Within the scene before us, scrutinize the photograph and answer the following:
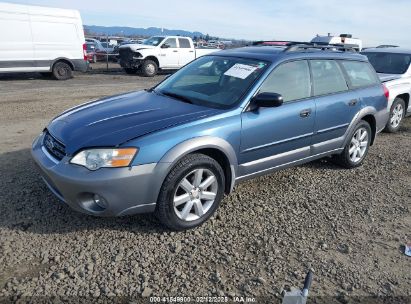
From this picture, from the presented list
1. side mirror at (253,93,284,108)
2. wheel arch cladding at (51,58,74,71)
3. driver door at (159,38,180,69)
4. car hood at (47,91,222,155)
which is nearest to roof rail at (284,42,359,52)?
side mirror at (253,93,284,108)

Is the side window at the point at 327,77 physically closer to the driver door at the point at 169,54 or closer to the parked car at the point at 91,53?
the driver door at the point at 169,54

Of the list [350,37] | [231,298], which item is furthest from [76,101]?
[350,37]

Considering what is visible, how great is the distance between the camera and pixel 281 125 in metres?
3.94

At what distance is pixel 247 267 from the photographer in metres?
3.03

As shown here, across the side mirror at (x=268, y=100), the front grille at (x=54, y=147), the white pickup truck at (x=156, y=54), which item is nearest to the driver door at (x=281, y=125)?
the side mirror at (x=268, y=100)

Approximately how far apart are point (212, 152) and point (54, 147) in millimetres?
1460

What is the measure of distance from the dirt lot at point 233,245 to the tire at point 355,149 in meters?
0.35

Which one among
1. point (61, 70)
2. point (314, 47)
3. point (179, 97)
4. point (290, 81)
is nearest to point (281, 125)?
point (290, 81)

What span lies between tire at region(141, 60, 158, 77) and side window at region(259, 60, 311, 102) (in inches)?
530

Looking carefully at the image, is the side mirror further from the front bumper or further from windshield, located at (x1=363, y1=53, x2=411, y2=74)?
windshield, located at (x1=363, y1=53, x2=411, y2=74)

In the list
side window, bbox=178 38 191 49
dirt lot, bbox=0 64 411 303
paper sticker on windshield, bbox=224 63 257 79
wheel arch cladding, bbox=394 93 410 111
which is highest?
paper sticker on windshield, bbox=224 63 257 79

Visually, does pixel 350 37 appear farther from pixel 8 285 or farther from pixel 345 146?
pixel 8 285

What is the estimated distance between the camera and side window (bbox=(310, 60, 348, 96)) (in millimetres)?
4434

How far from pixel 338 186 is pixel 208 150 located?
2.10 m
